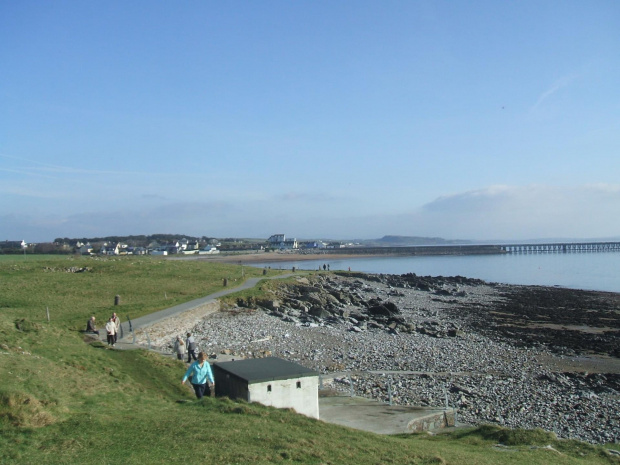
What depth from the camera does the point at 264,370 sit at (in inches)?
382

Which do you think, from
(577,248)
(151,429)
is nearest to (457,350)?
(151,429)

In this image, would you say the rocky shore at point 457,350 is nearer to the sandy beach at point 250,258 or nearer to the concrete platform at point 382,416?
the concrete platform at point 382,416

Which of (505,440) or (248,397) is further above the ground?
(248,397)

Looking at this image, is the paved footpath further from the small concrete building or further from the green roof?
the small concrete building

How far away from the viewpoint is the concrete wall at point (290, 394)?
356 inches

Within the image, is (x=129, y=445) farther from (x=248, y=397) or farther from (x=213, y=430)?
(x=248, y=397)

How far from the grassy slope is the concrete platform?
0.84 m

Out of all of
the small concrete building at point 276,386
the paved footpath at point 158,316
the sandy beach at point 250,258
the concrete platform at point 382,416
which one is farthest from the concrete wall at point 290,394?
the sandy beach at point 250,258

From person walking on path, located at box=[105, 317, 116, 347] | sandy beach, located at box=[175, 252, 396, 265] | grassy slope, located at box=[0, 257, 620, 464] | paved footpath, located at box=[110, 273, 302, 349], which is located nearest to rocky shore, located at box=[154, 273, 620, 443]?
paved footpath, located at box=[110, 273, 302, 349]

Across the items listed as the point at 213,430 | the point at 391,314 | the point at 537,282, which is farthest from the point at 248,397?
the point at 537,282

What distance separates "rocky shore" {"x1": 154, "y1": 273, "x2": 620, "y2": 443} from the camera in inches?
608

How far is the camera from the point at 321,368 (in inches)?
731

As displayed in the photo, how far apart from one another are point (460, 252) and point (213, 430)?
165m

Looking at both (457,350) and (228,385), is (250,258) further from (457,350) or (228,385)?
(228,385)
